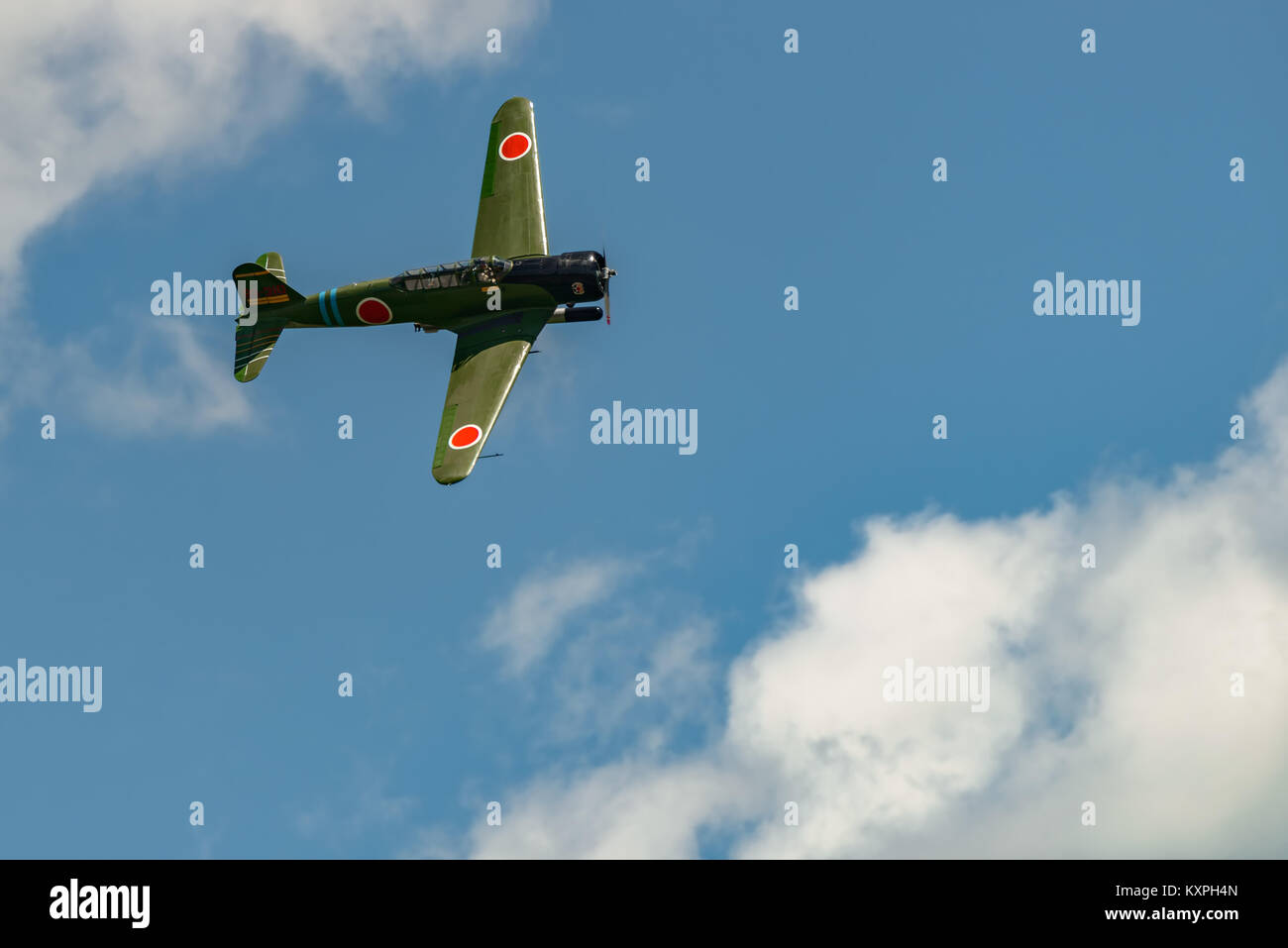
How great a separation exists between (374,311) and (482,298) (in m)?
4.78

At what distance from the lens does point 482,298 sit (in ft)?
190

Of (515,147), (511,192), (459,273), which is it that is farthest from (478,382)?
(515,147)

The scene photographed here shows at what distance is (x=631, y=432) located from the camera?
54.1 m

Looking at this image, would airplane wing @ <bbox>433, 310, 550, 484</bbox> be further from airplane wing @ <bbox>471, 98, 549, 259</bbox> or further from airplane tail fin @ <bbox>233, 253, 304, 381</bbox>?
airplane tail fin @ <bbox>233, 253, 304, 381</bbox>

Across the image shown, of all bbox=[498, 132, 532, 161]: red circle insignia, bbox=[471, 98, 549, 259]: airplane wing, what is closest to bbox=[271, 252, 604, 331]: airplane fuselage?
bbox=[471, 98, 549, 259]: airplane wing

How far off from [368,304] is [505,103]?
11.4m

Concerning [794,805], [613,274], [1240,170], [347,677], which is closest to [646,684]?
[794,805]

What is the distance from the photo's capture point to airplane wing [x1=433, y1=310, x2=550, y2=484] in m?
52.9

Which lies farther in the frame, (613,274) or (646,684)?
(613,274)

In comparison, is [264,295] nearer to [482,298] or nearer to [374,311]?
[374,311]

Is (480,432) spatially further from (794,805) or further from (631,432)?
(794,805)

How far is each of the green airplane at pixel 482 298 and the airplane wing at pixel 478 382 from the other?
0.05m
